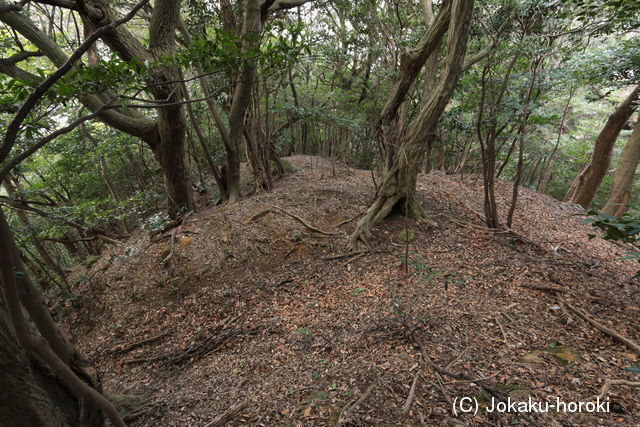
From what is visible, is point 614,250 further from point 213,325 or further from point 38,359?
point 38,359

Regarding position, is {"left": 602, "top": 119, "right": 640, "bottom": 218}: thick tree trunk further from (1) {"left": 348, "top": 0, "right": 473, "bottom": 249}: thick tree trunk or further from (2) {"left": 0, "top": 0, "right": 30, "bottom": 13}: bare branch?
(2) {"left": 0, "top": 0, "right": 30, "bottom": 13}: bare branch

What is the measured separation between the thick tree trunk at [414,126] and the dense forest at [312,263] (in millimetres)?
39

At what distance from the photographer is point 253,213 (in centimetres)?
593

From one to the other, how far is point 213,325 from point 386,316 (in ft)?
7.82

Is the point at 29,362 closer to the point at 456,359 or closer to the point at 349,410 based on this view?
the point at 349,410

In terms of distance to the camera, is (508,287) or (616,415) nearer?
(616,415)

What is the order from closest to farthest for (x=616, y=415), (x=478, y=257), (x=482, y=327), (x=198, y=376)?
(x=616, y=415)
(x=482, y=327)
(x=198, y=376)
(x=478, y=257)

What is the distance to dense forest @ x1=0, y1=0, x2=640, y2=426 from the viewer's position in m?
2.04

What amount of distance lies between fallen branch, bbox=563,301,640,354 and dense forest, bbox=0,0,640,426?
0.02 metres

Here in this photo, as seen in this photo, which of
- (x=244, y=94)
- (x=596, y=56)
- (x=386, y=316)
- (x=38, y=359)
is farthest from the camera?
(x=244, y=94)

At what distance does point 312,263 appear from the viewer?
16.3 feet

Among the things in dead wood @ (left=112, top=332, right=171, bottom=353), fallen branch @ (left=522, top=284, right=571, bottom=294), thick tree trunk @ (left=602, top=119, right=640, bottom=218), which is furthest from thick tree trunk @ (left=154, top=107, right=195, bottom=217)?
thick tree trunk @ (left=602, top=119, right=640, bottom=218)

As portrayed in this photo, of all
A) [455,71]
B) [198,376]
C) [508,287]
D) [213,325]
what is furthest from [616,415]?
[455,71]

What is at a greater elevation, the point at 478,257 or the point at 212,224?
the point at 212,224
